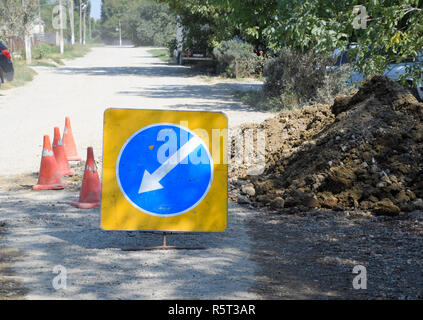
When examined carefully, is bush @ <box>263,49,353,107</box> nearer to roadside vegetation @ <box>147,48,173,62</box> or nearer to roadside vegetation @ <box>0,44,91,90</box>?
roadside vegetation @ <box>0,44,91,90</box>

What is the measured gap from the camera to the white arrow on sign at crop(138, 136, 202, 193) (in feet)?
17.8

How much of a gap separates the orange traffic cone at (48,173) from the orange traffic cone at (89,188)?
1050 mm

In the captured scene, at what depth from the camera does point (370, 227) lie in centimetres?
623

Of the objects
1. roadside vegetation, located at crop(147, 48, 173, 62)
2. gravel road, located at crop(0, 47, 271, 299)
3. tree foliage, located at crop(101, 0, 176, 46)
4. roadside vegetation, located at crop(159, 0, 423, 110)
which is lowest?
roadside vegetation, located at crop(147, 48, 173, 62)

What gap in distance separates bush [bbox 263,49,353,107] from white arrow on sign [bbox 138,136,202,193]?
9.87 m

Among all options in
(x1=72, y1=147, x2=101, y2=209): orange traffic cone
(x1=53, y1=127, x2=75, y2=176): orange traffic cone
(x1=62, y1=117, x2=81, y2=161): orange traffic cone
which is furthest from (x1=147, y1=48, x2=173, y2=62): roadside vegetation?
(x1=72, y1=147, x2=101, y2=209): orange traffic cone

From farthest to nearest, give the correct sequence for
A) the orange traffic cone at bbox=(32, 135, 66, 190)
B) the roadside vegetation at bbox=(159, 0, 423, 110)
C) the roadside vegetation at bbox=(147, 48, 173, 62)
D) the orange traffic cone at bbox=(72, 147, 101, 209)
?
the roadside vegetation at bbox=(147, 48, 173, 62) → the roadside vegetation at bbox=(159, 0, 423, 110) → the orange traffic cone at bbox=(32, 135, 66, 190) → the orange traffic cone at bbox=(72, 147, 101, 209)

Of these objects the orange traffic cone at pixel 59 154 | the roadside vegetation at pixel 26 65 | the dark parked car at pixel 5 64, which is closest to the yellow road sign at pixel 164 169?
the orange traffic cone at pixel 59 154

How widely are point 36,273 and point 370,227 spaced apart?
3.29m

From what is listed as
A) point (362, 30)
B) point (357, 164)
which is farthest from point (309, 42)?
point (357, 164)

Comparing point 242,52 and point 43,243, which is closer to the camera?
point 43,243
